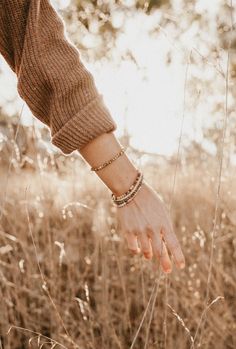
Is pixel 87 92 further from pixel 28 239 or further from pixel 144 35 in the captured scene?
pixel 28 239

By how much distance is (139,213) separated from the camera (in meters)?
1.13

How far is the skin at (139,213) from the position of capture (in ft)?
3.66

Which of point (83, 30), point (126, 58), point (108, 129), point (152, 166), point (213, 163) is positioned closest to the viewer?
point (108, 129)

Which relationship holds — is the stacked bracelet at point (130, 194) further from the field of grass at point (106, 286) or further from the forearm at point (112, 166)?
the field of grass at point (106, 286)

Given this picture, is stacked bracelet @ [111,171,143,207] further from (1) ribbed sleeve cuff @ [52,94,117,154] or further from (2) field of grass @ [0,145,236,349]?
(2) field of grass @ [0,145,236,349]

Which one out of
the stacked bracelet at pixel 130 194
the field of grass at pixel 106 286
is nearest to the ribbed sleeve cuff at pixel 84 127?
the stacked bracelet at pixel 130 194

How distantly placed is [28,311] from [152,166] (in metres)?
1.53

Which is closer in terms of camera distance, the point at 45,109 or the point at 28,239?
the point at 45,109

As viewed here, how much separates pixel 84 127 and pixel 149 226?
23 cm

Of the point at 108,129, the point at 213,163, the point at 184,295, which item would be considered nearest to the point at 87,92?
the point at 108,129

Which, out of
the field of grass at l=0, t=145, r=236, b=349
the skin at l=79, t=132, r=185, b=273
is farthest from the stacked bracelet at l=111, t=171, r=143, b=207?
the field of grass at l=0, t=145, r=236, b=349

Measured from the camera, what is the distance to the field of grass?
2068 mm

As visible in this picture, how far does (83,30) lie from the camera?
2355 mm

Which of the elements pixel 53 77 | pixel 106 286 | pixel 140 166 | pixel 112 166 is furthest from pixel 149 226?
pixel 106 286
